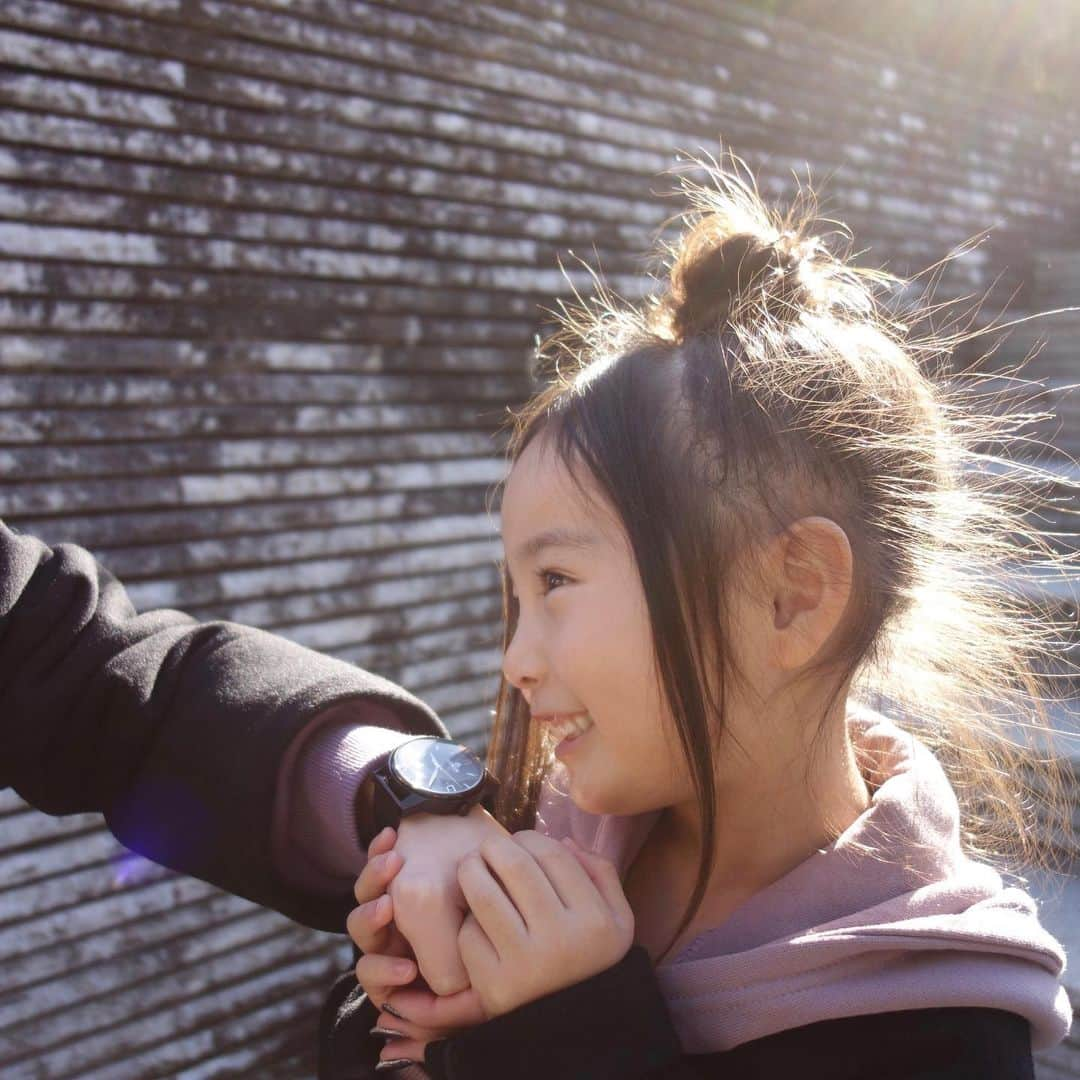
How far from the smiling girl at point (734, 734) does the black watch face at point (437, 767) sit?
94mm

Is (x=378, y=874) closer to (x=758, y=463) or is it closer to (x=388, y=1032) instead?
(x=388, y=1032)

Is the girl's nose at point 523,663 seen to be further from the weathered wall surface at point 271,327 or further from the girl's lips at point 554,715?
the weathered wall surface at point 271,327

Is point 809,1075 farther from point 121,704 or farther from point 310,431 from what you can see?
point 310,431

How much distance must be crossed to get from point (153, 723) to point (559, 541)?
0.69 metres

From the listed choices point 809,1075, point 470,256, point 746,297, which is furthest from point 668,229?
point 809,1075

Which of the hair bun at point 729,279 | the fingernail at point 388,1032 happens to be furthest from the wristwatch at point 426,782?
the hair bun at point 729,279

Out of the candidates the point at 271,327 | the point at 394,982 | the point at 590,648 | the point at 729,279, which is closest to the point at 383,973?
the point at 394,982

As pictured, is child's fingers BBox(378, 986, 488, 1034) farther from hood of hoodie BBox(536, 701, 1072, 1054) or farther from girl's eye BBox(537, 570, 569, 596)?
girl's eye BBox(537, 570, 569, 596)

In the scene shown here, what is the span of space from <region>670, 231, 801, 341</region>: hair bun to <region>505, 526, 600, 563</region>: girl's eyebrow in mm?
328

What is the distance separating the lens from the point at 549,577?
134cm

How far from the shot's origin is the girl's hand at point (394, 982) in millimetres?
1202

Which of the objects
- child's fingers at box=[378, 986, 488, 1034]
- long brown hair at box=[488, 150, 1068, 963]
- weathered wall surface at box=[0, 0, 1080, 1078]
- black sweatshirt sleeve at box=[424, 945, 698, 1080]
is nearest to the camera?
black sweatshirt sleeve at box=[424, 945, 698, 1080]

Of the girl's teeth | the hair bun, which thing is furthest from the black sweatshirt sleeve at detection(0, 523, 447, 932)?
the hair bun

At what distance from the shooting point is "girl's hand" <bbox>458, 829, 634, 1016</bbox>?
114 centimetres
